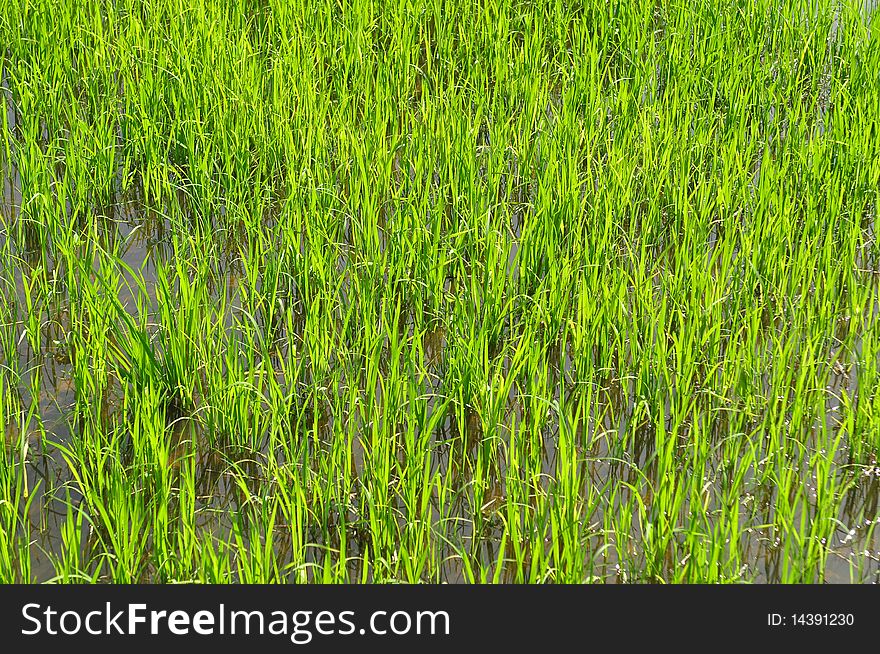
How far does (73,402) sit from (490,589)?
131cm

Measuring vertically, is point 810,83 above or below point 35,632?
above

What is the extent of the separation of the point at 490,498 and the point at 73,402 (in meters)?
1.15

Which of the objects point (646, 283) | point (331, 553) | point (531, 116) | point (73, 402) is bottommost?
point (331, 553)

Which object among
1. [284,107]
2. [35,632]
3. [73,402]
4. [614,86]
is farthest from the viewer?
[614,86]

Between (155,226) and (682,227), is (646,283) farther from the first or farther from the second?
(155,226)

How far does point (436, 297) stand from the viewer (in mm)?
2898

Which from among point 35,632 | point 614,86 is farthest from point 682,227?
point 35,632

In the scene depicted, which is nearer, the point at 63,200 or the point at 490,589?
the point at 490,589

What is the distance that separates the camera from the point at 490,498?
2447 millimetres

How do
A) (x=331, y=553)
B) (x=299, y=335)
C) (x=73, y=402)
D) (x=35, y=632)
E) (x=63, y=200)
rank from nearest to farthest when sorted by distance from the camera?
(x=35, y=632) → (x=331, y=553) → (x=73, y=402) → (x=299, y=335) → (x=63, y=200)

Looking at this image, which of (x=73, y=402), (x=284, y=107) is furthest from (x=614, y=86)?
(x=73, y=402)

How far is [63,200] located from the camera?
3258 mm

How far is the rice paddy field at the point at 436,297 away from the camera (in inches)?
89.7

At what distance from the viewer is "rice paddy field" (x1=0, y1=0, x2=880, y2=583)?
2.28 m
